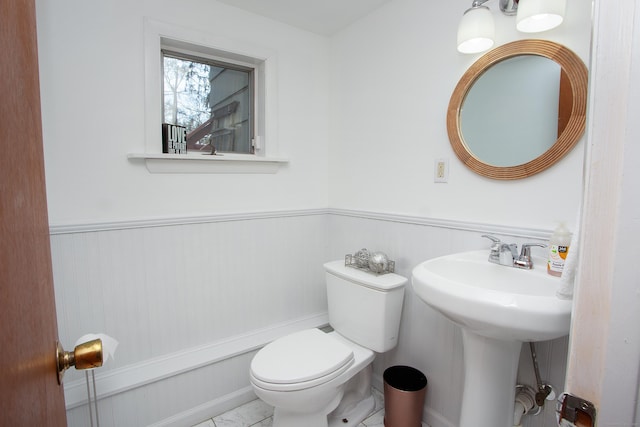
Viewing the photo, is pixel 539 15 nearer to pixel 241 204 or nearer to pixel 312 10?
pixel 312 10

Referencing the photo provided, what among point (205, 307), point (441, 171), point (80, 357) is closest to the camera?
point (80, 357)

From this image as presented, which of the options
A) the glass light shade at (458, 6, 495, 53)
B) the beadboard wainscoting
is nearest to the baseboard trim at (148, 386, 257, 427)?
the beadboard wainscoting

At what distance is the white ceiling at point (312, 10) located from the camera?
176 centimetres

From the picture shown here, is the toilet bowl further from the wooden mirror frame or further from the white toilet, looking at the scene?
the wooden mirror frame

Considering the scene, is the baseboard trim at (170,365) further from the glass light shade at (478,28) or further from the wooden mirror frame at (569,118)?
the glass light shade at (478,28)

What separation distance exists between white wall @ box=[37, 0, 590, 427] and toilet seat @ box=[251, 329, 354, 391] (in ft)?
1.32

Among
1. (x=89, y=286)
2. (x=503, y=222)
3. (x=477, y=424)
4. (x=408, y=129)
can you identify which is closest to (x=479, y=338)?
(x=477, y=424)

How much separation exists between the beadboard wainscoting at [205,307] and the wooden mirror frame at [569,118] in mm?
247

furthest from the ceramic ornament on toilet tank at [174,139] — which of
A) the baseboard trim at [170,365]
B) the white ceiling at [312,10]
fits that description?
the baseboard trim at [170,365]

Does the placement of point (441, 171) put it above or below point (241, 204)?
above

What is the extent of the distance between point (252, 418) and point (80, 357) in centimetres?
142

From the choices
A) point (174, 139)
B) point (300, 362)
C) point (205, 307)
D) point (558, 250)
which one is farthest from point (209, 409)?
point (558, 250)

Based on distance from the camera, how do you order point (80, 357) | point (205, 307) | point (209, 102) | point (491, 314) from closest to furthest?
point (80, 357) → point (491, 314) → point (205, 307) → point (209, 102)

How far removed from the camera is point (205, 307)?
5.83ft
